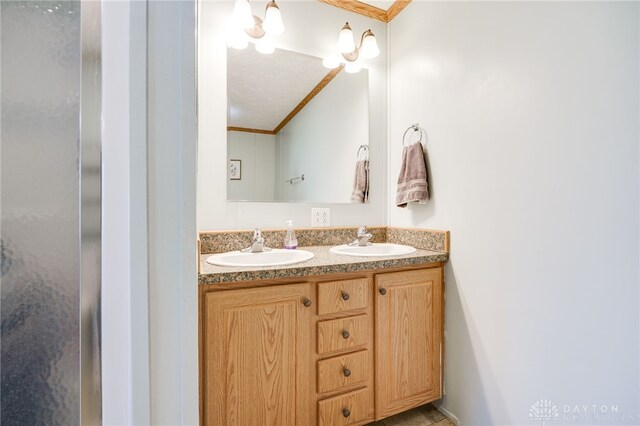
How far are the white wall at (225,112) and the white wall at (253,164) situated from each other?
4 cm

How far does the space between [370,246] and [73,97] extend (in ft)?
4.94

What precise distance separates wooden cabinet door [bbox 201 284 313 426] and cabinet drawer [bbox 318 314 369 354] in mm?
63

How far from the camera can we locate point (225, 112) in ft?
5.00

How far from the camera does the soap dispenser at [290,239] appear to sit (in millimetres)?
1567

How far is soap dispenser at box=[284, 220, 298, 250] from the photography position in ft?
5.14

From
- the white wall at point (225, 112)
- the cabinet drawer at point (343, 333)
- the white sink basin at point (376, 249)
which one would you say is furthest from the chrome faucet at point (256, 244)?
the cabinet drawer at point (343, 333)

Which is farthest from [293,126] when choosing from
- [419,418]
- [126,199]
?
[419,418]

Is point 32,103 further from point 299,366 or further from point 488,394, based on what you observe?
point 488,394

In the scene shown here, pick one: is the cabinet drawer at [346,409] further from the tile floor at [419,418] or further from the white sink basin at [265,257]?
the white sink basin at [265,257]

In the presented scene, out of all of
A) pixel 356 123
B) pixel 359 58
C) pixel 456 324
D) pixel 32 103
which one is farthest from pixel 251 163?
pixel 456 324

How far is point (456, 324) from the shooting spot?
1438 millimetres

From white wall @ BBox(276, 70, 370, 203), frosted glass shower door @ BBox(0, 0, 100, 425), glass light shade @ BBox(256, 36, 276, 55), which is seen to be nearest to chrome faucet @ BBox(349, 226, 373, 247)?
white wall @ BBox(276, 70, 370, 203)

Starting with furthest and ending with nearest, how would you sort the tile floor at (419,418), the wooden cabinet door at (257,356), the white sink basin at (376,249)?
the white sink basin at (376,249)
the tile floor at (419,418)
the wooden cabinet door at (257,356)

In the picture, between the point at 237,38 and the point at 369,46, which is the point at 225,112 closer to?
the point at 237,38
